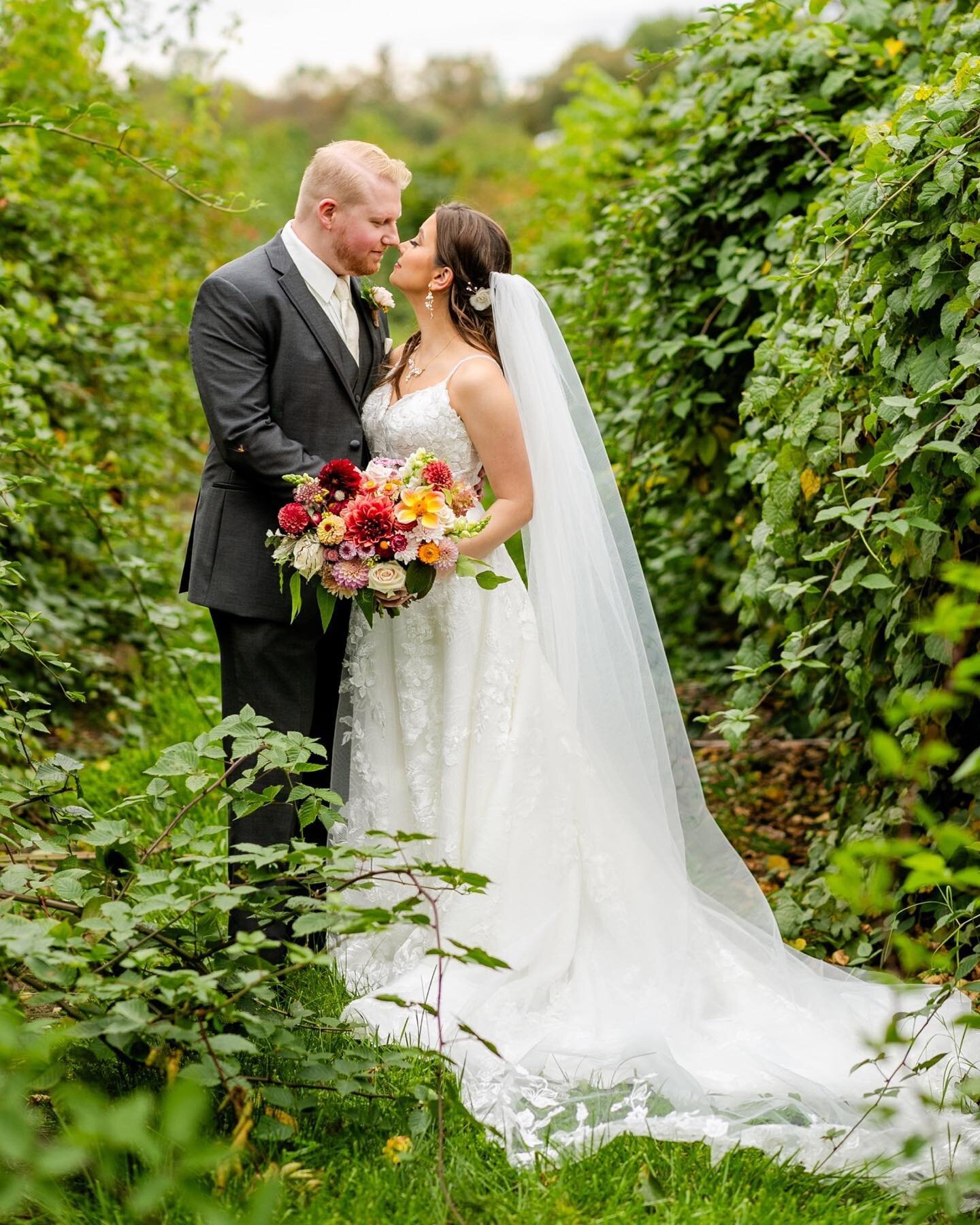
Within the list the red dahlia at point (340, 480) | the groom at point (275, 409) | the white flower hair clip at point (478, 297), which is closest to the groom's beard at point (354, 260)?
the groom at point (275, 409)

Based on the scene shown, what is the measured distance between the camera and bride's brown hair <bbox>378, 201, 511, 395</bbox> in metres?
3.29

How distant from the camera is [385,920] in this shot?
193 cm

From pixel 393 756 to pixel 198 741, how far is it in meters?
1.10

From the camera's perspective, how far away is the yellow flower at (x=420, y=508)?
9.19ft

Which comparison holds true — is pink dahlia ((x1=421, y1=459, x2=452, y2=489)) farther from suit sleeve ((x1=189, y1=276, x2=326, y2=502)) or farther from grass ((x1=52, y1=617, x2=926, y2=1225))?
grass ((x1=52, y1=617, x2=926, y2=1225))

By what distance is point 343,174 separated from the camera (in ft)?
10.2

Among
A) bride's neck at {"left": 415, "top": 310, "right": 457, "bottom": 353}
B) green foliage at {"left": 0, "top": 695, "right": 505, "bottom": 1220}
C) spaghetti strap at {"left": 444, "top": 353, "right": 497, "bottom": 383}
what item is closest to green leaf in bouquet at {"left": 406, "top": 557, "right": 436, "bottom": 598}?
green foliage at {"left": 0, "top": 695, "right": 505, "bottom": 1220}

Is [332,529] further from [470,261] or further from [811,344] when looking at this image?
[811,344]

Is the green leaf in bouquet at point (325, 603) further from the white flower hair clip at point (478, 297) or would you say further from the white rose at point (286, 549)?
the white flower hair clip at point (478, 297)

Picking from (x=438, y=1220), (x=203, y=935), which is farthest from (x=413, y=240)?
(x=438, y=1220)

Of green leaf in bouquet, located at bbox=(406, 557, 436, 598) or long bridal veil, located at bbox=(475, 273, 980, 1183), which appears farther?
green leaf in bouquet, located at bbox=(406, 557, 436, 598)

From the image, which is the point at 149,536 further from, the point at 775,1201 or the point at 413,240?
the point at 775,1201

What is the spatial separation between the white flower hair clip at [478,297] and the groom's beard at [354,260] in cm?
27

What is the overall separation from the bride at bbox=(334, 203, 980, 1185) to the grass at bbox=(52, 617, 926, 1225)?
461 millimetres
